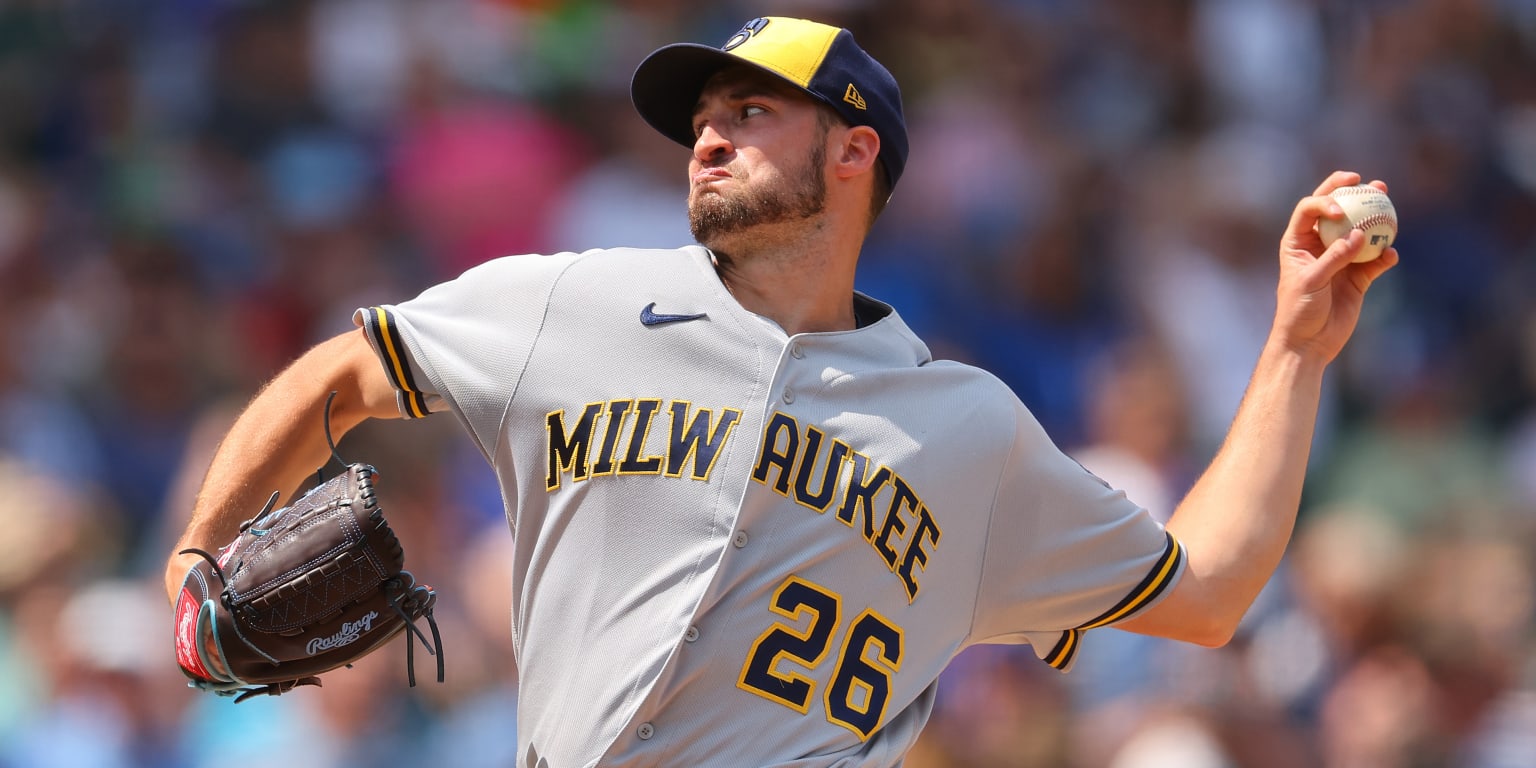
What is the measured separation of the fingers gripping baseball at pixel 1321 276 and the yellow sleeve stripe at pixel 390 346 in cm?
182

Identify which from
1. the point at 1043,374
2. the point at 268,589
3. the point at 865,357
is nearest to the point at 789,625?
the point at 865,357

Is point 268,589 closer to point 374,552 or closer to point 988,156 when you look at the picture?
point 374,552

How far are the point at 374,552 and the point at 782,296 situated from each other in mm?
957

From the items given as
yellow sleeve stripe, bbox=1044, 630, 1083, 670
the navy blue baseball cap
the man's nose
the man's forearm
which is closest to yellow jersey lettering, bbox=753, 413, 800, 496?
the man's nose

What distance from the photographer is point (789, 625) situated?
3.27 metres

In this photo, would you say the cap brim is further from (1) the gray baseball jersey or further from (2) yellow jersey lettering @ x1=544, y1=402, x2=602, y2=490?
(2) yellow jersey lettering @ x1=544, y1=402, x2=602, y2=490

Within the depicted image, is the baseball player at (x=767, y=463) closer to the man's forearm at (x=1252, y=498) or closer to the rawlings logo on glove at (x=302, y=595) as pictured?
the man's forearm at (x=1252, y=498)

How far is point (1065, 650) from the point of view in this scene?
374cm

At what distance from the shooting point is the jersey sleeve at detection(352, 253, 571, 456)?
335cm

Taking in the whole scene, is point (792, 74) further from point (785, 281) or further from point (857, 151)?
point (785, 281)

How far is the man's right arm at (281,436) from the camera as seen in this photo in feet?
11.4

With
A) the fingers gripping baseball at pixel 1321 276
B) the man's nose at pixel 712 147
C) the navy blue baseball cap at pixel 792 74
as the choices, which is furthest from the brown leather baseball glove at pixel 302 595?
the fingers gripping baseball at pixel 1321 276

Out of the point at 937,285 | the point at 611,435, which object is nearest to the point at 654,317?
the point at 611,435

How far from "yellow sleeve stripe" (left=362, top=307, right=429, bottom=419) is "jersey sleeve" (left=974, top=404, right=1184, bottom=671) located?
117 cm
